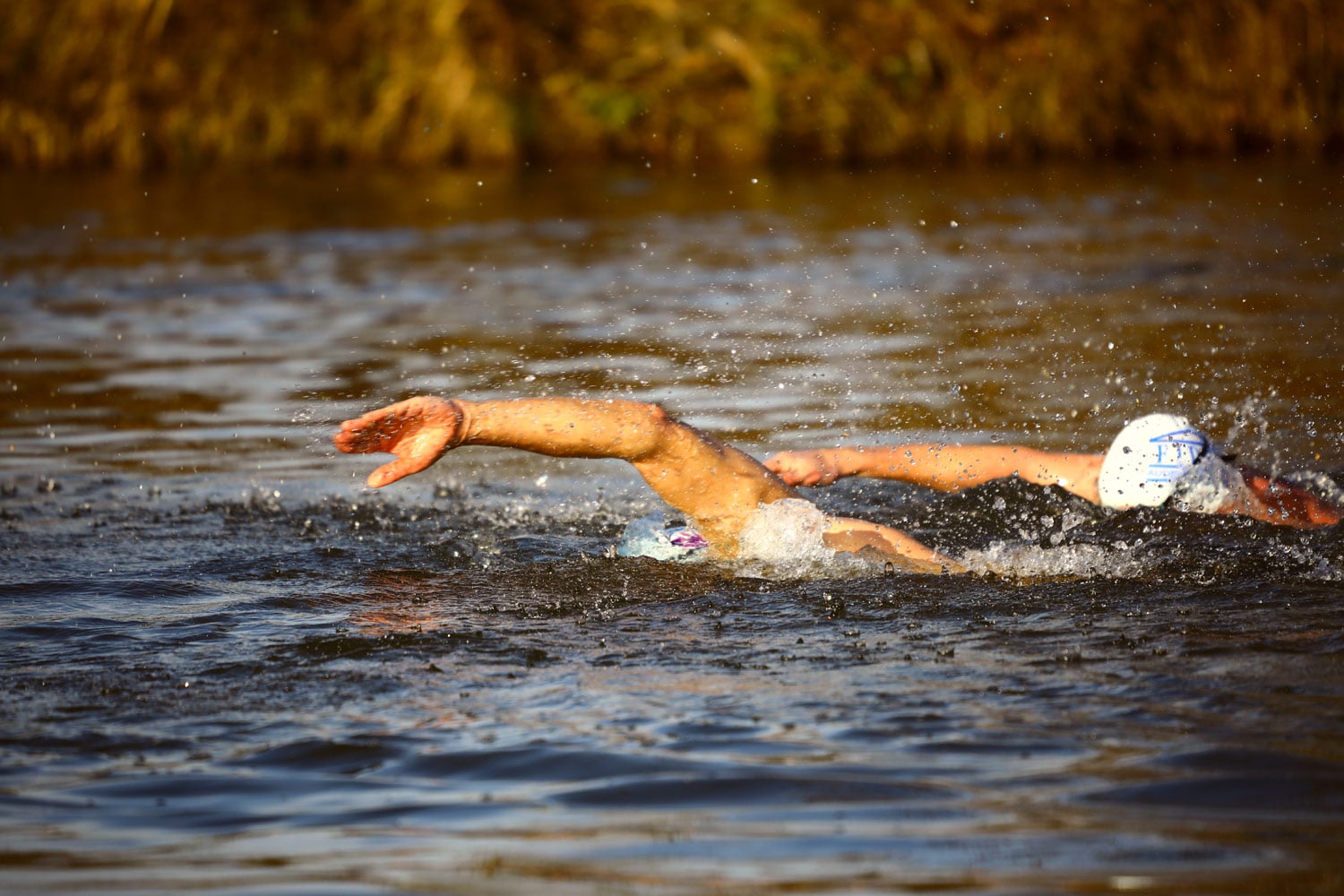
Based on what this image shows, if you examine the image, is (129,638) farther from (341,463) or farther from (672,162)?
(672,162)

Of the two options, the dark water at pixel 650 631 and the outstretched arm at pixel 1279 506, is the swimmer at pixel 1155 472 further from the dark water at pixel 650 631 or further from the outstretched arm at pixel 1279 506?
the dark water at pixel 650 631

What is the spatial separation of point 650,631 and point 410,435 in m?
0.99

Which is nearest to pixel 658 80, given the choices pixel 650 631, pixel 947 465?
pixel 947 465

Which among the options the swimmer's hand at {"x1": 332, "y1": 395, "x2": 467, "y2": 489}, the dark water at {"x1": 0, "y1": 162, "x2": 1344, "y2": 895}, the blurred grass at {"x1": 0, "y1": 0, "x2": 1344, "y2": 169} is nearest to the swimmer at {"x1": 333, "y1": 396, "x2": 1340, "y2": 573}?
the swimmer's hand at {"x1": 332, "y1": 395, "x2": 467, "y2": 489}

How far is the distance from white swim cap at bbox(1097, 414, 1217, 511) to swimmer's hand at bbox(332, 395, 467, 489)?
2.64 meters

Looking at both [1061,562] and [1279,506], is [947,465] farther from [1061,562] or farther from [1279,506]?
[1279,506]

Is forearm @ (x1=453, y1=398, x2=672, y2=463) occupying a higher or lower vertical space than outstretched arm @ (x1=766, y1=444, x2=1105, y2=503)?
higher

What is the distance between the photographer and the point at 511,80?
26359 mm

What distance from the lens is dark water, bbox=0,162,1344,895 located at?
3.99 m

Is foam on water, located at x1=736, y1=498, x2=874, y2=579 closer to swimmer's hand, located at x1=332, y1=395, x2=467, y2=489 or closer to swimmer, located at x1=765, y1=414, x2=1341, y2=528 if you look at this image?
swimmer, located at x1=765, y1=414, x2=1341, y2=528

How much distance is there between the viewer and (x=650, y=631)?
569 centimetres

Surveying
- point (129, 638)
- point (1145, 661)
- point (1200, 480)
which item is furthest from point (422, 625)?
point (1200, 480)

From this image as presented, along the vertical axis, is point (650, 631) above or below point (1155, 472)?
below

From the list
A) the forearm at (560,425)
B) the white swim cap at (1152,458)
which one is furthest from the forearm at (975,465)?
the forearm at (560,425)
